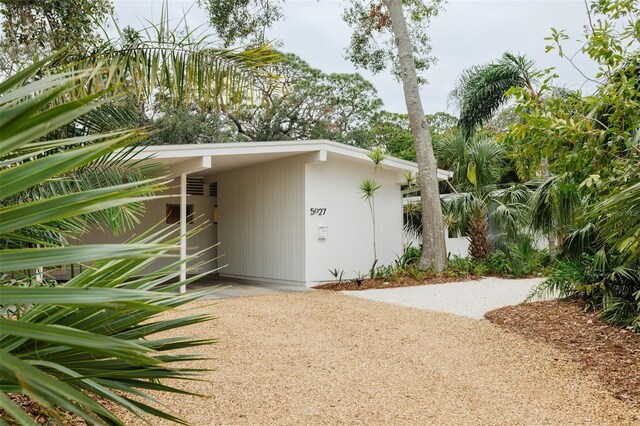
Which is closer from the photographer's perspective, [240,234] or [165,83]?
[165,83]

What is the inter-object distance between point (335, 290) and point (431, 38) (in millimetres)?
8962

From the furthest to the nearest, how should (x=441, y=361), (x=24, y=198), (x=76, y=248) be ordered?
(x=441, y=361) → (x=24, y=198) → (x=76, y=248)

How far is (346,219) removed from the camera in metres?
12.1

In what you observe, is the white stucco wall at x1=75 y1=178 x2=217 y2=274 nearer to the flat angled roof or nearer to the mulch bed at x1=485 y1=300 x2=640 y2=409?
the flat angled roof

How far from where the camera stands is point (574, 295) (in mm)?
7824

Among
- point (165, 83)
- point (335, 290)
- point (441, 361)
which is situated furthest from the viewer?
point (335, 290)

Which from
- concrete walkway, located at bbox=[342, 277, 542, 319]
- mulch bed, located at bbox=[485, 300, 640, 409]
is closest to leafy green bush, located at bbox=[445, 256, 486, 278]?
concrete walkway, located at bbox=[342, 277, 542, 319]

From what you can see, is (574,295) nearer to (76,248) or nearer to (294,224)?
(294,224)

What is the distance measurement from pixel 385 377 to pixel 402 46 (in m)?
9.11

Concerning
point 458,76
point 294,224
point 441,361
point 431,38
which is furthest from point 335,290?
point 431,38

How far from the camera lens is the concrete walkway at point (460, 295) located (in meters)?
8.48

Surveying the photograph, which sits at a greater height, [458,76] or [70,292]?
[458,76]

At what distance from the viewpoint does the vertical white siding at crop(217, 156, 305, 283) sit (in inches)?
457

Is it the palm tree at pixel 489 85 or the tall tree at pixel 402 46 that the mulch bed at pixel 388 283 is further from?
the palm tree at pixel 489 85
